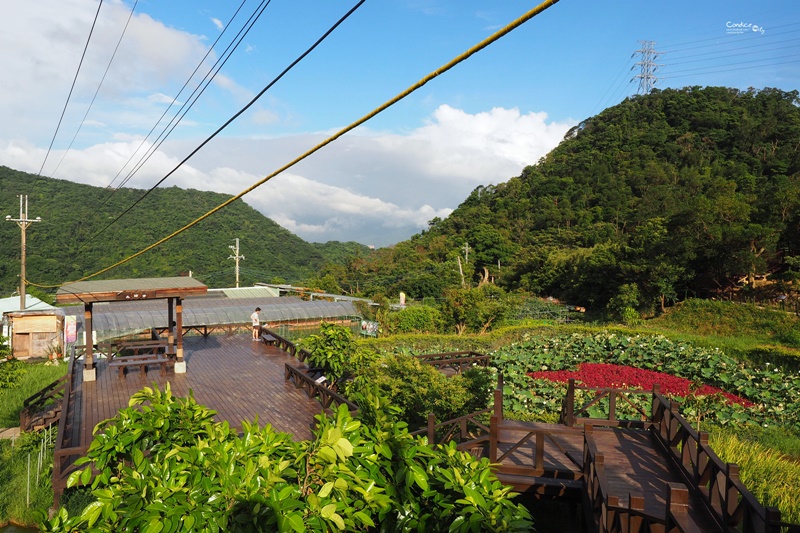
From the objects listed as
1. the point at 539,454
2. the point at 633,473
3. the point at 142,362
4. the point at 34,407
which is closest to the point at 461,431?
the point at 539,454

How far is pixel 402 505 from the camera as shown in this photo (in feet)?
9.00

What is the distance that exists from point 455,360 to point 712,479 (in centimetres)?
961

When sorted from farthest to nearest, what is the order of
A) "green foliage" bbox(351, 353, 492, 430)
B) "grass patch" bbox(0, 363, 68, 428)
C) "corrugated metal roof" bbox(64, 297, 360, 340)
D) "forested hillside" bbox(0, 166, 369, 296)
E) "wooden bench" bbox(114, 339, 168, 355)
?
1. "forested hillside" bbox(0, 166, 369, 296)
2. "corrugated metal roof" bbox(64, 297, 360, 340)
3. "wooden bench" bbox(114, 339, 168, 355)
4. "grass patch" bbox(0, 363, 68, 428)
5. "green foliage" bbox(351, 353, 492, 430)

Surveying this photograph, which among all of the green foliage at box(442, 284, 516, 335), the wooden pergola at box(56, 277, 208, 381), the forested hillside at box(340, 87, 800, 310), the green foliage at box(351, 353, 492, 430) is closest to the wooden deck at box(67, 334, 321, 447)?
the wooden pergola at box(56, 277, 208, 381)

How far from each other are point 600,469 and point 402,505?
10.4ft

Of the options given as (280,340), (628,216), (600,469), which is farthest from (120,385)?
(628,216)

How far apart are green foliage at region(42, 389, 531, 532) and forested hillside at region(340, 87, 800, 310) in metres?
27.4

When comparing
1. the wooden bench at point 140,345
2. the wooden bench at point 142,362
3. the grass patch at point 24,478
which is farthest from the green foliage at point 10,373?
the wooden bench at point 142,362

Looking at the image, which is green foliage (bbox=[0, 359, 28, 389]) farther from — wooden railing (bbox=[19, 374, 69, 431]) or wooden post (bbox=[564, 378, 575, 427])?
wooden post (bbox=[564, 378, 575, 427])

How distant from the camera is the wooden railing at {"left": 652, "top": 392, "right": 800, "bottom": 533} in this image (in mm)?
3830

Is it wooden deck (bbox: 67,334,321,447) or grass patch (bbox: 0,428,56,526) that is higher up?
wooden deck (bbox: 67,334,321,447)

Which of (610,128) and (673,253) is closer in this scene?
(673,253)

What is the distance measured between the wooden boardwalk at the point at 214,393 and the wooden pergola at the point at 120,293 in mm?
475

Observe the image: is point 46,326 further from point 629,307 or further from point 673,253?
point 673,253
